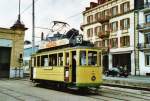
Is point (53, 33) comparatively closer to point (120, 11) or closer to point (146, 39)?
point (146, 39)

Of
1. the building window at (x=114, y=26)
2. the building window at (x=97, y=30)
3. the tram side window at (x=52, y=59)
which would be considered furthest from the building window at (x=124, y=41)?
the tram side window at (x=52, y=59)

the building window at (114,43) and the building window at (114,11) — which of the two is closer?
the building window at (114,43)

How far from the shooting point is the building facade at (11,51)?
3875cm

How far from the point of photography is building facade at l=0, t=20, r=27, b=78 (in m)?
38.8

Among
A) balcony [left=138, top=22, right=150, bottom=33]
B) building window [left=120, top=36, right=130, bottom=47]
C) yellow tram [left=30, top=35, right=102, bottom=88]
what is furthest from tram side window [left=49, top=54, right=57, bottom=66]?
building window [left=120, top=36, right=130, bottom=47]

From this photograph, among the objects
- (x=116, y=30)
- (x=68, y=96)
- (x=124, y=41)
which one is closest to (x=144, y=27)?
(x=124, y=41)

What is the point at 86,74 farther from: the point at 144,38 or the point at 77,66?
the point at 144,38

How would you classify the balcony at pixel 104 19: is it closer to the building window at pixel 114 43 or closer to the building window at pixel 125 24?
the building window at pixel 125 24

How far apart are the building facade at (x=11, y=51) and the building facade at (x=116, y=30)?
727 inches

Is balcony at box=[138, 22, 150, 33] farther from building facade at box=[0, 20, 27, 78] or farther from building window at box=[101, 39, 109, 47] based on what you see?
building facade at box=[0, 20, 27, 78]

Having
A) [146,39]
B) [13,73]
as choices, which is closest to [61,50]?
[13,73]

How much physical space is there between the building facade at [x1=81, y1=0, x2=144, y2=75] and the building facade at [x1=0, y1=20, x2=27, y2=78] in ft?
60.6

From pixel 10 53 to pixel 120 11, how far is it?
21.9 m

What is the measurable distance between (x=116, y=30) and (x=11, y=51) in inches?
847
